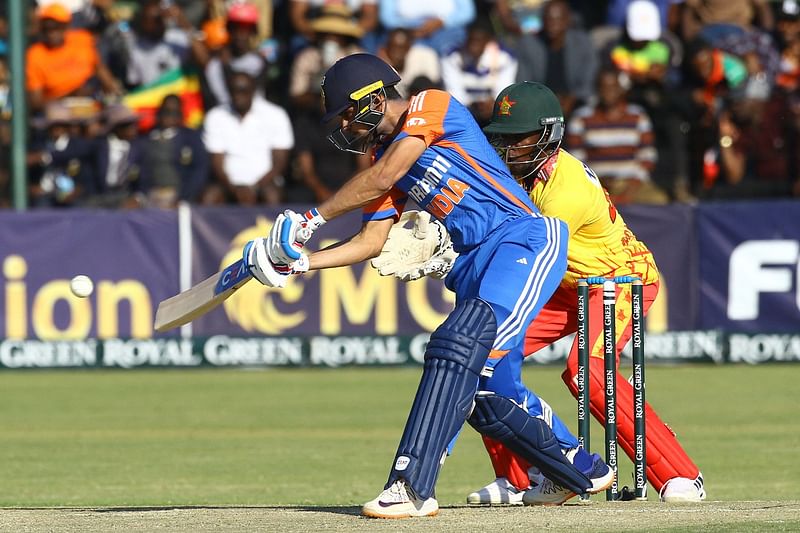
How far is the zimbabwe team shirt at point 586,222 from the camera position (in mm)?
7219

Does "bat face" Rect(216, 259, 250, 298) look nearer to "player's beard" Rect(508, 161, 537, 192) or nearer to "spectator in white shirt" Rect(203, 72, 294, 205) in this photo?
"player's beard" Rect(508, 161, 537, 192)

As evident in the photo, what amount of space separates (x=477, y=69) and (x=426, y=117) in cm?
1027

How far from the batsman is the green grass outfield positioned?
777 mm

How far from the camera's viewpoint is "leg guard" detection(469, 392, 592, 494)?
634 cm

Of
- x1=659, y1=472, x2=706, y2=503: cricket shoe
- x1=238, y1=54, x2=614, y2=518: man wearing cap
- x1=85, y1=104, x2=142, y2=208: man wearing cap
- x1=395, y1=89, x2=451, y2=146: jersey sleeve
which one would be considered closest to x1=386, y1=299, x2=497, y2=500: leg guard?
x1=238, y1=54, x2=614, y2=518: man wearing cap

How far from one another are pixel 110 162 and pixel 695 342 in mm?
6366

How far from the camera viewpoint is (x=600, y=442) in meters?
10.3

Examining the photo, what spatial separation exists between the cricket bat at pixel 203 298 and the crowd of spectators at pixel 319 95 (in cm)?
911

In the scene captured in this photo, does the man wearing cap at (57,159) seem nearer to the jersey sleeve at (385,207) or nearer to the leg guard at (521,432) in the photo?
the jersey sleeve at (385,207)

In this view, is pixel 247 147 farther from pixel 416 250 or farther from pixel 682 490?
pixel 682 490

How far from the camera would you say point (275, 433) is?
36.9 feet

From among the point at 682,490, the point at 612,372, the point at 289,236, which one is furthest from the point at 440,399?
the point at 682,490

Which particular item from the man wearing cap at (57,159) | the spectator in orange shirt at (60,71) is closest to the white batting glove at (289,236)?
the man wearing cap at (57,159)

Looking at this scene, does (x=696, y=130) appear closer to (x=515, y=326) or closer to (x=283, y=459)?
(x=283, y=459)
